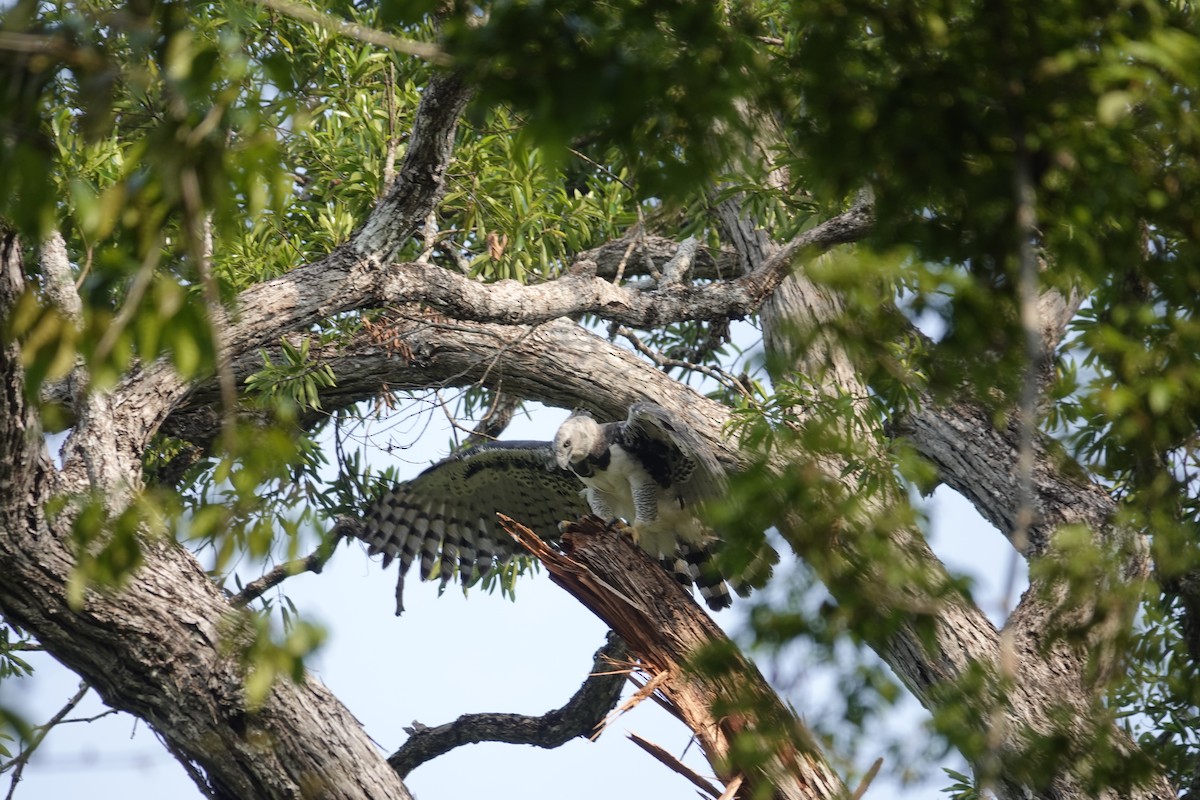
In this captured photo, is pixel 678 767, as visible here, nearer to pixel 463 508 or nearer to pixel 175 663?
pixel 175 663

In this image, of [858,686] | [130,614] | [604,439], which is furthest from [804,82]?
[604,439]

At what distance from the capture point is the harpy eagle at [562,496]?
18.9 feet

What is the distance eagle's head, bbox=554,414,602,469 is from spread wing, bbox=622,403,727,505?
17cm

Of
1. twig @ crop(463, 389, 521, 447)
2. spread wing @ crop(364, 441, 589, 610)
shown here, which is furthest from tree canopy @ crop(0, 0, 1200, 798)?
twig @ crop(463, 389, 521, 447)

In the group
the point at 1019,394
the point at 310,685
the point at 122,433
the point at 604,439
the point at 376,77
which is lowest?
the point at 1019,394

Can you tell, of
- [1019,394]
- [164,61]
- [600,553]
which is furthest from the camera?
[600,553]

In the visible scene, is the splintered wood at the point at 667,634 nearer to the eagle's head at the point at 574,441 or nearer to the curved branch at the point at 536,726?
the eagle's head at the point at 574,441

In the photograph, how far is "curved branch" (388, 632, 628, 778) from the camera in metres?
6.41

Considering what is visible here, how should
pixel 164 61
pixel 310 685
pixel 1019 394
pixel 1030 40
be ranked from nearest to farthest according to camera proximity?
pixel 164 61 < pixel 1030 40 < pixel 1019 394 < pixel 310 685

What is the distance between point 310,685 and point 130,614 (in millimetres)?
707

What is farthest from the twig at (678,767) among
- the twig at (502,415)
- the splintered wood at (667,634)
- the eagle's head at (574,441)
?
the twig at (502,415)

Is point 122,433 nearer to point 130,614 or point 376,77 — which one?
point 130,614

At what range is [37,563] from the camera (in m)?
4.00

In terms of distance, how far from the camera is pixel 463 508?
6.76m
